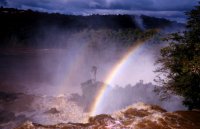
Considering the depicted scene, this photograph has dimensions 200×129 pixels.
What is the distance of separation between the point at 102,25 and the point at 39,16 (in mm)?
22987

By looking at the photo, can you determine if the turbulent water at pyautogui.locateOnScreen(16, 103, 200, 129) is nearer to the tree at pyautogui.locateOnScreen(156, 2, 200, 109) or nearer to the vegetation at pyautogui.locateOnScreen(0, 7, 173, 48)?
the tree at pyautogui.locateOnScreen(156, 2, 200, 109)

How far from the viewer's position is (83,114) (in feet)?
91.5

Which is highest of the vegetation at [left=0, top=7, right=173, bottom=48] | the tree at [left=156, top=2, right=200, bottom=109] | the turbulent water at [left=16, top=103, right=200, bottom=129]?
the vegetation at [left=0, top=7, right=173, bottom=48]

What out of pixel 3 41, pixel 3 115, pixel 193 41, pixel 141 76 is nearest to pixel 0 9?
pixel 3 41

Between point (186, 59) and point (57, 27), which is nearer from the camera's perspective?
point (186, 59)

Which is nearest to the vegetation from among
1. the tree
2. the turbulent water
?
the tree

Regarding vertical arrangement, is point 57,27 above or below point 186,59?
above

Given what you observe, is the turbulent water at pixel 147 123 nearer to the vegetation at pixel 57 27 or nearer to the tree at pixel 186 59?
the tree at pixel 186 59

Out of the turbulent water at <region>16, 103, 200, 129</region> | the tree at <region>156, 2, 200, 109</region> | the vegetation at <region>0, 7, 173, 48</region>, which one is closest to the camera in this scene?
the turbulent water at <region>16, 103, 200, 129</region>

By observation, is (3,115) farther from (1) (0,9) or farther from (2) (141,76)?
(1) (0,9)

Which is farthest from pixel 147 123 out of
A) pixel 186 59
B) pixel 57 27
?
pixel 57 27

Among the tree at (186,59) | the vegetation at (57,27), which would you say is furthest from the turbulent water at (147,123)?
the vegetation at (57,27)

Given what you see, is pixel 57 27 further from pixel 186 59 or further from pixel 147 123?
pixel 147 123

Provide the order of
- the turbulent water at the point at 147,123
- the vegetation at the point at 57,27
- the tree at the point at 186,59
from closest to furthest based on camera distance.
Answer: the turbulent water at the point at 147,123
the tree at the point at 186,59
the vegetation at the point at 57,27
